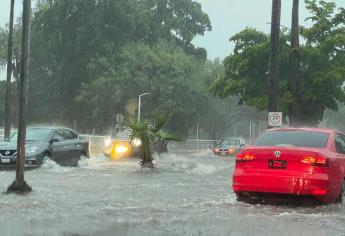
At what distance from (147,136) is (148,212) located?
1215cm

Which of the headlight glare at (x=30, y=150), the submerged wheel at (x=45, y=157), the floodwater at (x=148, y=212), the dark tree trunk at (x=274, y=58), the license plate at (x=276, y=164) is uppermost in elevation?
the dark tree trunk at (x=274, y=58)

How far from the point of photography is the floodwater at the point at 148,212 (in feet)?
29.2

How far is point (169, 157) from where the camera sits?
32281 millimetres

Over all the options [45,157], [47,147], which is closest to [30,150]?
[45,157]

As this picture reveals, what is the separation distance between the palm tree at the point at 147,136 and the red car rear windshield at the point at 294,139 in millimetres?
9980

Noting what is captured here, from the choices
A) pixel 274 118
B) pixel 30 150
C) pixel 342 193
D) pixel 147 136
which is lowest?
pixel 342 193

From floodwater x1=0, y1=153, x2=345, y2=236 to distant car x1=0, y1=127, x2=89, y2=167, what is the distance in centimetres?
424

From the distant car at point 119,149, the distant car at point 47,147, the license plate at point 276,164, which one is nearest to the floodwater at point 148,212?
the license plate at point 276,164

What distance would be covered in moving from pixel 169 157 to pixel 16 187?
19107 mm

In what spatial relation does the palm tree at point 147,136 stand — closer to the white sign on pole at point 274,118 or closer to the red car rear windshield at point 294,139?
the white sign on pole at point 274,118

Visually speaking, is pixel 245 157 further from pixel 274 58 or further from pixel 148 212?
pixel 274 58

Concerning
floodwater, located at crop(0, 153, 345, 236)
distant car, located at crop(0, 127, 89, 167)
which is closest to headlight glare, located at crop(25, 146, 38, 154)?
distant car, located at crop(0, 127, 89, 167)

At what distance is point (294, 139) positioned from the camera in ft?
40.3

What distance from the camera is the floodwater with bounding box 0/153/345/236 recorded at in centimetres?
889
